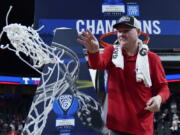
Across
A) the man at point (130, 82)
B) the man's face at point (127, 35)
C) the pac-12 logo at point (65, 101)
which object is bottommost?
the pac-12 logo at point (65, 101)

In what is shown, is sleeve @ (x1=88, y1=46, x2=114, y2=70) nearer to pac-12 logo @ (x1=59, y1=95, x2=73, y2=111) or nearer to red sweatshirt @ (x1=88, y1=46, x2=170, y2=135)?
red sweatshirt @ (x1=88, y1=46, x2=170, y2=135)

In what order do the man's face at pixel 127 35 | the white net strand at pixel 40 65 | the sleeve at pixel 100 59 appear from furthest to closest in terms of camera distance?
the white net strand at pixel 40 65, the man's face at pixel 127 35, the sleeve at pixel 100 59

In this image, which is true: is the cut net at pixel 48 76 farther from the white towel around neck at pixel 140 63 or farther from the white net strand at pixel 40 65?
the white towel around neck at pixel 140 63

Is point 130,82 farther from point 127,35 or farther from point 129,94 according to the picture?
point 127,35

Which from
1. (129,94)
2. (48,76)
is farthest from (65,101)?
(129,94)

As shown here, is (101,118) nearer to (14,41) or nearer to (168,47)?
(14,41)

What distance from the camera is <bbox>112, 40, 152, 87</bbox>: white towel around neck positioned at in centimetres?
188

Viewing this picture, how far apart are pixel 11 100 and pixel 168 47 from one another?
25.8 ft

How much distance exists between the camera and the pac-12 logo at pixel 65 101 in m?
2.60

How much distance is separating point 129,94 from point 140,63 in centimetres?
19

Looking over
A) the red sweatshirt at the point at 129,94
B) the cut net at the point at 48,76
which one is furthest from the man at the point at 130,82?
the cut net at the point at 48,76

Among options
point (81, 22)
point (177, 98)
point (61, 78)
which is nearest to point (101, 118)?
point (61, 78)

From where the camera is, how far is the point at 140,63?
1893 mm

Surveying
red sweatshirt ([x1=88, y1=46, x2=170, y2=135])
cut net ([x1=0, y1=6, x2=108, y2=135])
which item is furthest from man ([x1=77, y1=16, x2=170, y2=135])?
cut net ([x1=0, y1=6, x2=108, y2=135])
